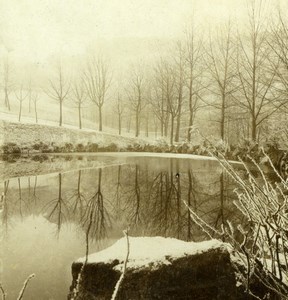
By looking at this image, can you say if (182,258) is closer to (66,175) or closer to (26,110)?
(66,175)

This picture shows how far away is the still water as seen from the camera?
4.06 meters

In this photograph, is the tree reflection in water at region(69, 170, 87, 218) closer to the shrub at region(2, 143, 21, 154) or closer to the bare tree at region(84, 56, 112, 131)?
the shrub at region(2, 143, 21, 154)

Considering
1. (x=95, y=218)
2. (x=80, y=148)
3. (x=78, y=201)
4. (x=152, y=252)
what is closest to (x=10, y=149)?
(x=80, y=148)

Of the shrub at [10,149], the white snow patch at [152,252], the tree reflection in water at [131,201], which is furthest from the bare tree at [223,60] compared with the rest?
the white snow patch at [152,252]

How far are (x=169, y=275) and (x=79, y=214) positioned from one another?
3.70m

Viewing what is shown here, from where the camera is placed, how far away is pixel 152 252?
3041mm

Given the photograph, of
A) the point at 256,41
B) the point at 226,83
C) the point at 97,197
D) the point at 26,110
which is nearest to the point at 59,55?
the point at 26,110

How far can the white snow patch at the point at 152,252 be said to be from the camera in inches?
115

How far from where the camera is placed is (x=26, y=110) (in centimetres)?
4925

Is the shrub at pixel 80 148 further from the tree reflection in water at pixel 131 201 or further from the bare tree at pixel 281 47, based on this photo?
the bare tree at pixel 281 47

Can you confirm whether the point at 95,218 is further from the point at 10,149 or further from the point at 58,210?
the point at 10,149

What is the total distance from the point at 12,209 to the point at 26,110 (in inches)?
1790

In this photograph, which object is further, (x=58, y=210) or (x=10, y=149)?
(x=10, y=149)

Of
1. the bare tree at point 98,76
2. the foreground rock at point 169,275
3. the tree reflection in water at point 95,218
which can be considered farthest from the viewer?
the bare tree at point 98,76
